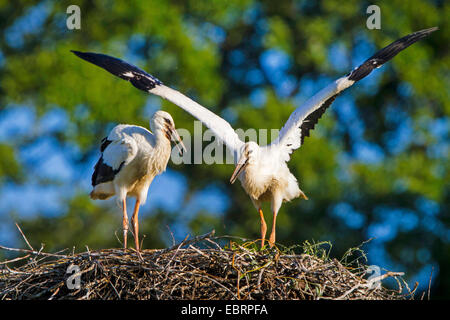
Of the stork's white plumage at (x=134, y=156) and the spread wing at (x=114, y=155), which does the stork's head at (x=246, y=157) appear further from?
the spread wing at (x=114, y=155)

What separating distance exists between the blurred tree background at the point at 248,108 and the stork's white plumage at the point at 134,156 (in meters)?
5.34

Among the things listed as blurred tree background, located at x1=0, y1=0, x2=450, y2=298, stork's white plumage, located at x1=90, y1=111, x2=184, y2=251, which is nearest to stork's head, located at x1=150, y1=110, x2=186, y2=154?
stork's white plumage, located at x1=90, y1=111, x2=184, y2=251

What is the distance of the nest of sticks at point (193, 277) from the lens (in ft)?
13.8

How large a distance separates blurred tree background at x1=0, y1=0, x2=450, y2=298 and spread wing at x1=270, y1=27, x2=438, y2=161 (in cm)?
549

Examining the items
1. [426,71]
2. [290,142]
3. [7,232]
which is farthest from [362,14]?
[290,142]

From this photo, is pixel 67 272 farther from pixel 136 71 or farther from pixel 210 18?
pixel 210 18

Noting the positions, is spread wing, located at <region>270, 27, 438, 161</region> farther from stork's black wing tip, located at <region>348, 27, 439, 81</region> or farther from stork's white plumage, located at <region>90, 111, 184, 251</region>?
stork's white plumage, located at <region>90, 111, 184, 251</region>

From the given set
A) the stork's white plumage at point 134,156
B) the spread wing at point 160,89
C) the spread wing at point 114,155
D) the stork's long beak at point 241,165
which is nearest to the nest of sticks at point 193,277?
the stork's white plumage at point 134,156

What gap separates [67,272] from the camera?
4359 millimetres

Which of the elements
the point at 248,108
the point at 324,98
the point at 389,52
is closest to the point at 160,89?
the point at 324,98

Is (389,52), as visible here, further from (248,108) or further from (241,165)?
(248,108)

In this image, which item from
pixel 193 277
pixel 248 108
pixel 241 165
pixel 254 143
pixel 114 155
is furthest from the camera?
pixel 248 108

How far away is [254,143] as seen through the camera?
6.51m

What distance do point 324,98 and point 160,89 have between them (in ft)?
4.97
